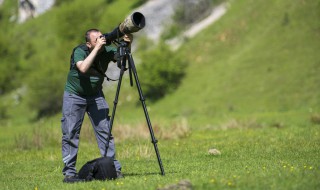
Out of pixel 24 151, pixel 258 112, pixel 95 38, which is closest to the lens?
pixel 95 38

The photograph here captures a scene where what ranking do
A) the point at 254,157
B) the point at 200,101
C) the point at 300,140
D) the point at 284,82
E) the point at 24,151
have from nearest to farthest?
the point at 254,157 → the point at 300,140 → the point at 24,151 → the point at 284,82 → the point at 200,101

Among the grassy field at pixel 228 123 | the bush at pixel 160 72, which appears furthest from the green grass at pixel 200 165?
the bush at pixel 160 72

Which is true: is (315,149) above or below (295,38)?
below

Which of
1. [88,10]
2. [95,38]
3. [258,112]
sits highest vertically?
[88,10]

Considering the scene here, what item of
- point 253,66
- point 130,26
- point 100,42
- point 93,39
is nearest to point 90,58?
point 100,42

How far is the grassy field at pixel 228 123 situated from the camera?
35.4 feet

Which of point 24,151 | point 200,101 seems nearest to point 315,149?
point 24,151

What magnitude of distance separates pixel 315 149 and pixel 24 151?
9.88 metres

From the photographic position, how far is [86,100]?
442 inches

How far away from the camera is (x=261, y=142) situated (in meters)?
17.5

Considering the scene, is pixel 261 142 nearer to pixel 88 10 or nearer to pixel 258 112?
pixel 258 112

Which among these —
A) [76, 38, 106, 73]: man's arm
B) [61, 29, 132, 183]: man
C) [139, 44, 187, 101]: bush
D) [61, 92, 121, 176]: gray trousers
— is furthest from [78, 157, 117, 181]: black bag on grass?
[139, 44, 187, 101]: bush

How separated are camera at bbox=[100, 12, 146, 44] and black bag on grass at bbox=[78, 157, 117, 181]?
7.18 ft

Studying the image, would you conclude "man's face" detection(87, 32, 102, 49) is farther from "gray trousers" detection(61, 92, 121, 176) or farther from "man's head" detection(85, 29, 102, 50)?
"gray trousers" detection(61, 92, 121, 176)
